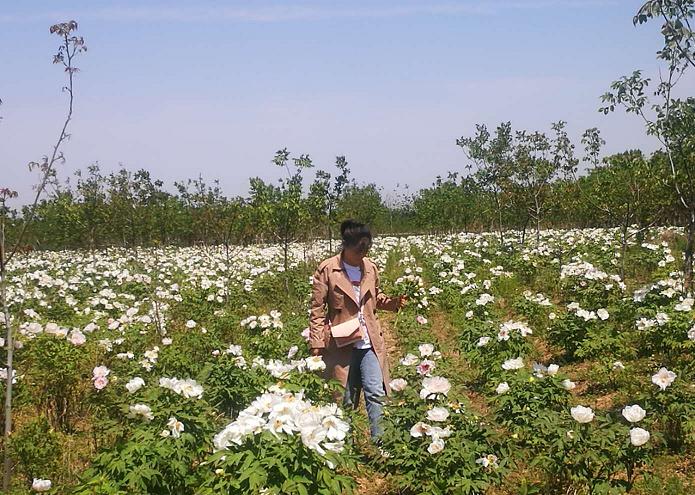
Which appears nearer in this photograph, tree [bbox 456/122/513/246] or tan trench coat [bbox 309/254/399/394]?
tan trench coat [bbox 309/254/399/394]

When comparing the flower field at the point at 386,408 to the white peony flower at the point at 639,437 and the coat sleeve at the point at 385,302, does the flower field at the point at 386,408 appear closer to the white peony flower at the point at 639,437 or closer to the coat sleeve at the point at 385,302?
the white peony flower at the point at 639,437

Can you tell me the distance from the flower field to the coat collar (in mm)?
671

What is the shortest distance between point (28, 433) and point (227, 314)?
4.49m

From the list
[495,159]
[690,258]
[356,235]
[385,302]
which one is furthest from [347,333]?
[495,159]

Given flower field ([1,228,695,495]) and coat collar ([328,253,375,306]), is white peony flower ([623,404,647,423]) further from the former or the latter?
coat collar ([328,253,375,306])

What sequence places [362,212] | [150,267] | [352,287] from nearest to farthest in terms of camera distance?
[352,287] < [150,267] < [362,212]

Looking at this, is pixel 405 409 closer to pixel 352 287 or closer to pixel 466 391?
pixel 352 287

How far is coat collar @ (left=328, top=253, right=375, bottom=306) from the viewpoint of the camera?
186 inches

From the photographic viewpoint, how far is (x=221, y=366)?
5023 millimetres

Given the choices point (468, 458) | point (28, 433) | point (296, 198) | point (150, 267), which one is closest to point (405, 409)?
point (468, 458)

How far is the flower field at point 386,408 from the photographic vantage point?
9.64ft

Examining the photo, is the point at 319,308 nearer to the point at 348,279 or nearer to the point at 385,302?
the point at 348,279

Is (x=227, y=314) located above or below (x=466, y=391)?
above

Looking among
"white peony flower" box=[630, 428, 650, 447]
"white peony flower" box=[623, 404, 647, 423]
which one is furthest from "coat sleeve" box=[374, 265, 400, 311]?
"white peony flower" box=[630, 428, 650, 447]
